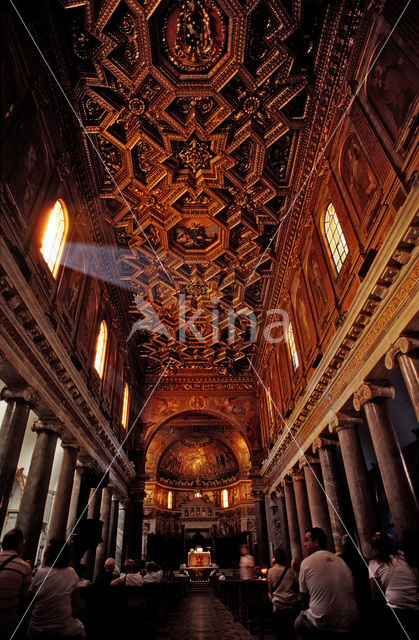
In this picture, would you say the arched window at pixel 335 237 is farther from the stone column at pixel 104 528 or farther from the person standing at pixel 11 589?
the stone column at pixel 104 528

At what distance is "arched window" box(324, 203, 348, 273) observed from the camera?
8.58 m

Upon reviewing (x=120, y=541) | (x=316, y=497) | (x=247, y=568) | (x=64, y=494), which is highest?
(x=64, y=494)

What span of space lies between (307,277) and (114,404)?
28.6ft

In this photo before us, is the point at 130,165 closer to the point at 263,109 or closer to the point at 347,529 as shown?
the point at 263,109

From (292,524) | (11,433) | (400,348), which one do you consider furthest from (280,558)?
(292,524)

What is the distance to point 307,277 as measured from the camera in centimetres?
1086

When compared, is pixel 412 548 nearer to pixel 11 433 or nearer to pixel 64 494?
pixel 11 433

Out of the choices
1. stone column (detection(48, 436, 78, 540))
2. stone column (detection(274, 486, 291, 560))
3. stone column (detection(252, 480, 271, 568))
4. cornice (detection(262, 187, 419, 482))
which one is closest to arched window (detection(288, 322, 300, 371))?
cornice (detection(262, 187, 419, 482))

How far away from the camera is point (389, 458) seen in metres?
6.55

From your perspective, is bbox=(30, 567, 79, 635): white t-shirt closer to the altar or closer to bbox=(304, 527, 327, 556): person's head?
bbox=(304, 527, 327, 556): person's head

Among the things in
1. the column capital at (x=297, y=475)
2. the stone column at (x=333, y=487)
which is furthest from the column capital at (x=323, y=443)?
the column capital at (x=297, y=475)

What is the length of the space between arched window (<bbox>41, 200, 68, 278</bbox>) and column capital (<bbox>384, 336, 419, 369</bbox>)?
6.78 meters

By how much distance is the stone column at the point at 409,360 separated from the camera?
217 inches

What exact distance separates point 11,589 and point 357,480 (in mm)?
6561
